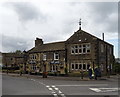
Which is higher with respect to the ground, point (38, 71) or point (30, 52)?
point (30, 52)

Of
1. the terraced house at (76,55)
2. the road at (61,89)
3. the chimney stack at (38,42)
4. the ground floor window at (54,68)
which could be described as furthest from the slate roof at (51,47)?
the road at (61,89)

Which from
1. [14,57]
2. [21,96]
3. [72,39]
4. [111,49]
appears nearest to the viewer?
[21,96]

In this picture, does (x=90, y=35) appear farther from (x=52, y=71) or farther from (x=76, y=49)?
(x=52, y=71)

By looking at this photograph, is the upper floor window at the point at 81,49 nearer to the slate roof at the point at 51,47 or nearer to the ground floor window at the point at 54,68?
the slate roof at the point at 51,47

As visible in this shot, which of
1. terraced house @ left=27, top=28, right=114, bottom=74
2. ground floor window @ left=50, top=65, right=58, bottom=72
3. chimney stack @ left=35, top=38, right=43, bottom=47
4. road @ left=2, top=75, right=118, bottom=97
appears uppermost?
chimney stack @ left=35, top=38, right=43, bottom=47

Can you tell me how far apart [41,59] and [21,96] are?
32465 mm

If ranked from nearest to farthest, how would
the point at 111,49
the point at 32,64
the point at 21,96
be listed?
the point at 21,96
the point at 111,49
the point at 32,64

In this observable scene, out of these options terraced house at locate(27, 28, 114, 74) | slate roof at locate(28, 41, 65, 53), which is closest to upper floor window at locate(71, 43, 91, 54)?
terraced house at locate(27, 28, 114, 74)

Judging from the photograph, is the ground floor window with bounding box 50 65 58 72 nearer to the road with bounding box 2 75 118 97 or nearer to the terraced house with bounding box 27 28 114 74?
the terraced house with bounding box 27 28 114 74

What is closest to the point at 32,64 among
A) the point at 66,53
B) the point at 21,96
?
the point at 66,53

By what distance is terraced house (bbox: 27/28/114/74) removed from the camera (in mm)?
35812

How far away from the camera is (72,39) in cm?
3866

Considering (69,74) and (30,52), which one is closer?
(69,74)

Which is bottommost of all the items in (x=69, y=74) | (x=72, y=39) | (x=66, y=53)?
(x=69, y=74)
